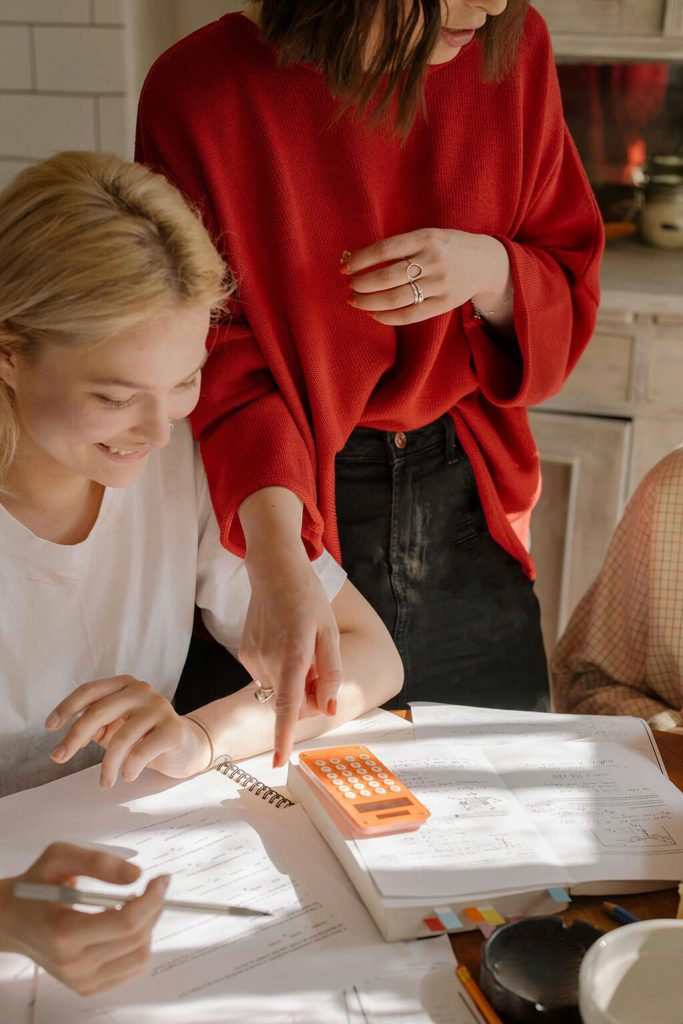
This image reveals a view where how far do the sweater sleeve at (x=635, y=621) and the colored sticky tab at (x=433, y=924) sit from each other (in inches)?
24.0

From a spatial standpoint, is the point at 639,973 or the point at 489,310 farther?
the point at 489,310

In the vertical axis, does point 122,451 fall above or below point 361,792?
above

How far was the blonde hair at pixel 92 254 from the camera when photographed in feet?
3.59

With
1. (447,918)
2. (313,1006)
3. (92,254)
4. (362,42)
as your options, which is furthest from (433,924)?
(362,42)

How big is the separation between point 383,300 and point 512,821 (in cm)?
54

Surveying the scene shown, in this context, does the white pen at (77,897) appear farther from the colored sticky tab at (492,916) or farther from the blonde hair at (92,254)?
the blonde hair at (92,254)

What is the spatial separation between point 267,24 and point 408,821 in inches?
31.5

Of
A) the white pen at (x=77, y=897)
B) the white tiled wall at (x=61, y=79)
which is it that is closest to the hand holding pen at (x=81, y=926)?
the white pen at (x=77, y=897)

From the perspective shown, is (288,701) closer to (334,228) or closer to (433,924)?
(433,924)

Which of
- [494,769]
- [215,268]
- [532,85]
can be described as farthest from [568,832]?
[532,85]

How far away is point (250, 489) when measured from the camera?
119cm

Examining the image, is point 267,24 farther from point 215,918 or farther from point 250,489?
point 215,918

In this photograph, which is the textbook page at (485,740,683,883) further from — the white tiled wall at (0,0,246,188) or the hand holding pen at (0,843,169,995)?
the white tiled wall at (0,0,246,188)

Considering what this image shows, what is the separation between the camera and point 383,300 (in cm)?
121
